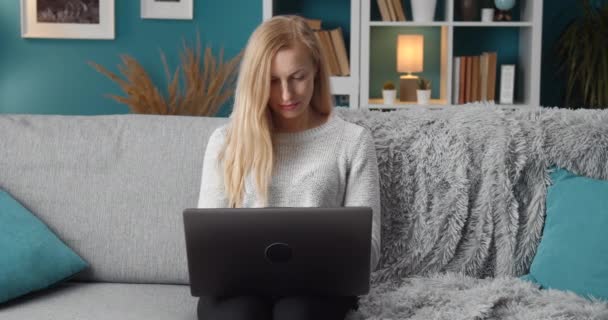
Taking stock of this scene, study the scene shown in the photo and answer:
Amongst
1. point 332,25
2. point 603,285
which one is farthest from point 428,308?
point 332,25

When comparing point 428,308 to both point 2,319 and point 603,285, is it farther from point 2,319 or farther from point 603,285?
point 2,319

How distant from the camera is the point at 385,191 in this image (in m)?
1.91

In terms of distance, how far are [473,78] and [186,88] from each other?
1.53m

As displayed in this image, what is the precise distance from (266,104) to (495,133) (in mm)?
570

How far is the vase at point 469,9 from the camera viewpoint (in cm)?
397

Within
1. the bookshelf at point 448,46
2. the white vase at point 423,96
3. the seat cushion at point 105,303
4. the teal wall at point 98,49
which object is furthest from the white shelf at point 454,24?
the seat cushion at point 105,303

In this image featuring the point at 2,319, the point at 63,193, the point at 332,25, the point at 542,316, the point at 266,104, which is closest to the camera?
the point at 542,316

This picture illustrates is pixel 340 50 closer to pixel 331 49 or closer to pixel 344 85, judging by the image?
pixel 331 49

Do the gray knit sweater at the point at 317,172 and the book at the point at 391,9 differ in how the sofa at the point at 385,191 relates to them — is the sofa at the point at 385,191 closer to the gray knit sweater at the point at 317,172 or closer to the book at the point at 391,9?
the gray knit sweater at the point at 317,172

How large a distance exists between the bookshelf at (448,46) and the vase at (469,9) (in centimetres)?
6

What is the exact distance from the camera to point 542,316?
1.55 m

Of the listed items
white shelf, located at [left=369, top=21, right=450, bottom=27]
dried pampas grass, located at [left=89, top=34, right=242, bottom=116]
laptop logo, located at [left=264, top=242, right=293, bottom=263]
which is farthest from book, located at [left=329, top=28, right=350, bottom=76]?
laptop logo, located at [left=264, top=242, right=293, bottom=263]

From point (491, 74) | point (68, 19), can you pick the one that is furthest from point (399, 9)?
point (68, 19)

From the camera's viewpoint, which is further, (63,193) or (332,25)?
(332,25)
